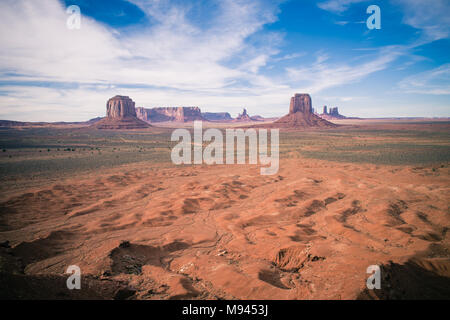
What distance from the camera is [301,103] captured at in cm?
13950

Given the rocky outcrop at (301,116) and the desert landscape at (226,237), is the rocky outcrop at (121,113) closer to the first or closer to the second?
the rocky outcrop at (301,116)

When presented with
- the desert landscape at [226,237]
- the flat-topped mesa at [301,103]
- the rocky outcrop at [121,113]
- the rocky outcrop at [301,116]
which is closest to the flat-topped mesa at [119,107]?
the rocky outcrop at [121,113]

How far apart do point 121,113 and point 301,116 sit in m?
114

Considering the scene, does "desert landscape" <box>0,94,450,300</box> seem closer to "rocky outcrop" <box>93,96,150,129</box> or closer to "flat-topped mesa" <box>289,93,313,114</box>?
"rocky outcrop" <box>93,96,150,129</box>

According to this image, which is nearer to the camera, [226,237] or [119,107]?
[226,237]

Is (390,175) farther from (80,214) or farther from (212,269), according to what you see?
(80,214)

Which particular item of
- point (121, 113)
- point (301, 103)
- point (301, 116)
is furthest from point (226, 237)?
point (121, 113)

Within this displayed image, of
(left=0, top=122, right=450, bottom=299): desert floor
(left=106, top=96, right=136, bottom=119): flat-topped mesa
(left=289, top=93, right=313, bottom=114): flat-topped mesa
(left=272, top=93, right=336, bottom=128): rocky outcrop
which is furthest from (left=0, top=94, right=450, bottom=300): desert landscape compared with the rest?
(left=106, top=96, right=136, bottom=119): flat-topped mesa

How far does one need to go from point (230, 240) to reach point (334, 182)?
39.3 ft

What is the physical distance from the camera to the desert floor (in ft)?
16.9

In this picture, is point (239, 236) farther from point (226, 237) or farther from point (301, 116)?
point (301, 116)

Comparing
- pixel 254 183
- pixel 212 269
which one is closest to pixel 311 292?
pixel 212 269

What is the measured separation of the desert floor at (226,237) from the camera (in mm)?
5145

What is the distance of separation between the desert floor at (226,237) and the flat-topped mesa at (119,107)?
429 ft
